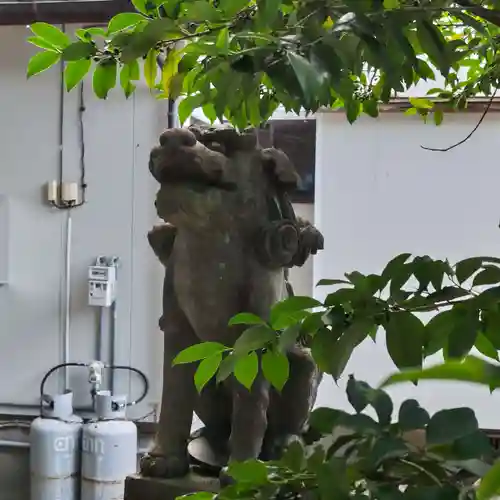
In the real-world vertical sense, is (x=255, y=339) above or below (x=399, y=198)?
below

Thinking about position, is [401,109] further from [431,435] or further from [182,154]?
[431,435]

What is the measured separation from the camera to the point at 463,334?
0.43 meters

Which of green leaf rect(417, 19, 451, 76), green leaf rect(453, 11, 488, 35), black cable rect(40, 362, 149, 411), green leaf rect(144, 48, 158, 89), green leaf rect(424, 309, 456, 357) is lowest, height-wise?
black cable rect(40, 362, 149, 411)

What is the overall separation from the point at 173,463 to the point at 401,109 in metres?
1.56

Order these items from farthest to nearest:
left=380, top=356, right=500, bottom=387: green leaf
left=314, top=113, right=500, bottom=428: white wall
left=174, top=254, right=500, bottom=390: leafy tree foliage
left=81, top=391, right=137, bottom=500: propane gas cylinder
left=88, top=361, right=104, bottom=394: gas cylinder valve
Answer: left=88, top=361, right=104, bottom=394: gas cylinder valve
left=81, top=391, right=137, bottom=500: propane gas cylinder
left=314, top=113, right=500, bottom=428: white wall
left=174, top=254, right=500, bottom=390: leafy tree foliage
left=380, top=356, right=500, bottom=387: green leaf

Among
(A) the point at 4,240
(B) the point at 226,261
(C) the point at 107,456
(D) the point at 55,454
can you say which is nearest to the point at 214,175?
(B) the point at 226,261

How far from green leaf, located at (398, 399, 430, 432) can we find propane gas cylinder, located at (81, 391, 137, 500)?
2210mm

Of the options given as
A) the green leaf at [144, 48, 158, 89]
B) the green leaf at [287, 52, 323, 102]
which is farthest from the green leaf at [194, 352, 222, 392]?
the green leaf at [144, 48, 158, 89]

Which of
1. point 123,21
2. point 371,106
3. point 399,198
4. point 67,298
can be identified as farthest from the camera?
point 67,298

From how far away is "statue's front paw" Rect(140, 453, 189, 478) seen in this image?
1035 mm

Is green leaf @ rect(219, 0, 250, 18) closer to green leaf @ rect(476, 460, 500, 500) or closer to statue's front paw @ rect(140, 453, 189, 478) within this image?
green leaf @ rect(476, 460, 500, 500)

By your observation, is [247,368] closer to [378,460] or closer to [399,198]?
[378,460]

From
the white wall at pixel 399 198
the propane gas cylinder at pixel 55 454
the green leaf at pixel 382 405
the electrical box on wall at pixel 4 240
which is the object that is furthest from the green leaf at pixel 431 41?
the electrical box on wall at pixel 4 240

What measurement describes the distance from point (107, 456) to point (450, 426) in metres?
2.27
